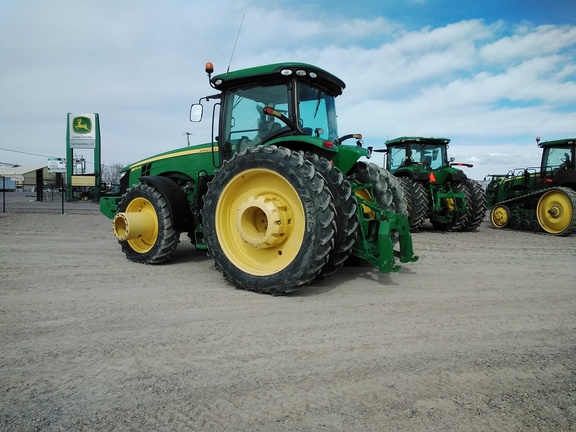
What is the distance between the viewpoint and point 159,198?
18.4 feet

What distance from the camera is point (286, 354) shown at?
2.69 metres

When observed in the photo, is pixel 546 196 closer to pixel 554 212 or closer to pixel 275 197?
pixel 554 212

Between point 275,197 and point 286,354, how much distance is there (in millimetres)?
2017

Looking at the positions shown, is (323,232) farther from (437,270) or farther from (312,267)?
(437,270)

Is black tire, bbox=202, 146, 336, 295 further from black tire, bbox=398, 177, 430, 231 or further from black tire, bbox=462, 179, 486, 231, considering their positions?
black tire, bbox=462, 179, 486, 231

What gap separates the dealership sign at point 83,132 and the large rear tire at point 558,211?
722 inches

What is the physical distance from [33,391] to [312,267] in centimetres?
239

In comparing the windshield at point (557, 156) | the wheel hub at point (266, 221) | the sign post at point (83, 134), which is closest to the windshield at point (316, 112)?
the wheel hub at point (266, 221)

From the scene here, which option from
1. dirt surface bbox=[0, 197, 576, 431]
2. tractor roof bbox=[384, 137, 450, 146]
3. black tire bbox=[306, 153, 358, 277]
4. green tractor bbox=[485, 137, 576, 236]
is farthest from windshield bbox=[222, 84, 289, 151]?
green tractor bbox=[485, 137, 576, 236]

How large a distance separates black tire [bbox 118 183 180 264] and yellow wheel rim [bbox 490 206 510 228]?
10439 mm

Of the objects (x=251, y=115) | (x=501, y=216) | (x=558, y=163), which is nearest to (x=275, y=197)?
(x=251, y=115)

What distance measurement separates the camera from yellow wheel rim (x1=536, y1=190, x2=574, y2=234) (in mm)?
10423

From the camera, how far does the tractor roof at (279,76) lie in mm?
4742

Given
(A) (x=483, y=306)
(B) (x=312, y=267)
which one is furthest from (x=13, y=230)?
(A) (x=483, y=306)
